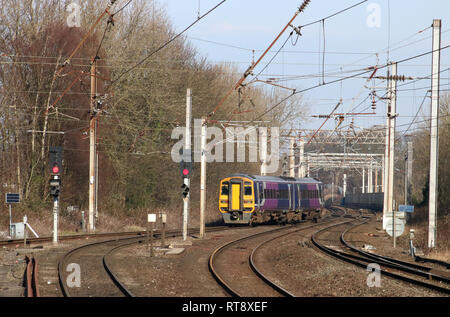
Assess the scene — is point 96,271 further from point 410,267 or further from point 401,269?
point 410,267

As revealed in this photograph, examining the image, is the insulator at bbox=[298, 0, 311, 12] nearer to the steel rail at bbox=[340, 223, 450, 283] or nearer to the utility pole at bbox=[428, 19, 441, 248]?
the steel rail at bbox=[340, 223, 450, 283]

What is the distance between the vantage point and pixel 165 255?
838 inches

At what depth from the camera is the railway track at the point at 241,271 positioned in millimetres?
13547

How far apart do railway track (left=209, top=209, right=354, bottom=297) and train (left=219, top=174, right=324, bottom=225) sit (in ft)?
A: 25.4

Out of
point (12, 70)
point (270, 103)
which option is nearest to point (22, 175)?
point (12, 70)

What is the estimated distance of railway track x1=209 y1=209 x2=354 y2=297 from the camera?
13547 millimetres

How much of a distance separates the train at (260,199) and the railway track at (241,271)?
7735 millimetres

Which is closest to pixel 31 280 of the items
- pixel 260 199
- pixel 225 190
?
pixel 225 190

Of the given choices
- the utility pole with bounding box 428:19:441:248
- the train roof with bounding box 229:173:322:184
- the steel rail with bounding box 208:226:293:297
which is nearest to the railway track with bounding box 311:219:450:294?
the steel rail with bounding box 208:226:293:297

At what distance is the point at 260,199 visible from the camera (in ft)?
117

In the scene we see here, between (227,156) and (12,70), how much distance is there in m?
23.3

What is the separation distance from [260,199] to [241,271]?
60.7 ft

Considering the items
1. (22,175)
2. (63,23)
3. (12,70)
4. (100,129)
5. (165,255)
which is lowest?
(165,255)

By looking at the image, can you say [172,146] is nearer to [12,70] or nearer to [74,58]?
[74,58]
